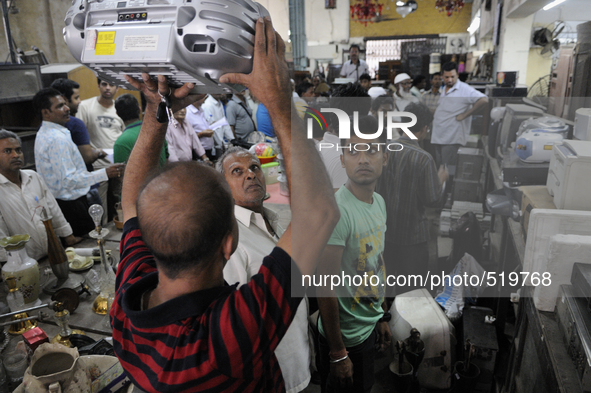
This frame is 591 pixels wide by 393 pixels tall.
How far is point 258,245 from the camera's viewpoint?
52.6 inches

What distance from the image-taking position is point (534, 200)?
1743 mm

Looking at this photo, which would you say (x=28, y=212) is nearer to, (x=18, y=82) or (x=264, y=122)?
(x=18, y=82)

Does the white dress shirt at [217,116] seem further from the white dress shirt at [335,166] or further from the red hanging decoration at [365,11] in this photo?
the red hanging decoration at [365,11]

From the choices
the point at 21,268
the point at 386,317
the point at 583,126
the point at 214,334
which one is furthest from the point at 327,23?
the point at 214,334

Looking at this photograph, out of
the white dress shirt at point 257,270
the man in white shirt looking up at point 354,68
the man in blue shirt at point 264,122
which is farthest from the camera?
the man in white shirt looking up at point 354,68

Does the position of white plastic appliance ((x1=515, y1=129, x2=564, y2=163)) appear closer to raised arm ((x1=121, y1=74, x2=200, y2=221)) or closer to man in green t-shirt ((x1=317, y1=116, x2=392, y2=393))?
man in green t-shirt ((x1=317, y1=116, x2=392, y2=393))

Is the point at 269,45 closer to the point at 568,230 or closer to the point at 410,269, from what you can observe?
the point at 568,230

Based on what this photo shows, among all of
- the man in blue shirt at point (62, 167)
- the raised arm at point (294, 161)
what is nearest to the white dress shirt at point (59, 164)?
the man in blue shirt at point (62, 167)

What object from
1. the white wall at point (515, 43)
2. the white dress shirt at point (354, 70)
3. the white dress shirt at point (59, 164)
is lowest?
the white dress shirt at point (59, 164)

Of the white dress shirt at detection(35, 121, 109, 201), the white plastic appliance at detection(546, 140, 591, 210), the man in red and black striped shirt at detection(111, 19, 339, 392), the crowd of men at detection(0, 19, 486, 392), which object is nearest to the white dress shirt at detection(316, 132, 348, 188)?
the crowd of men at detection(0, 19, 486, 392)

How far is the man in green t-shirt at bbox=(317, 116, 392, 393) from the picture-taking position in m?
1.48

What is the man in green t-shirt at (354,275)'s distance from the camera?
1.48 metres

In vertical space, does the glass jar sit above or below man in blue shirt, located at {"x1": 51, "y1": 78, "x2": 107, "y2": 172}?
below

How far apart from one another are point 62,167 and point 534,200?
2.82 meters
